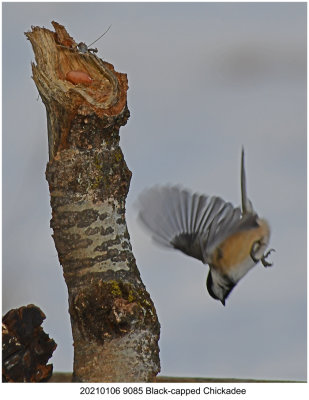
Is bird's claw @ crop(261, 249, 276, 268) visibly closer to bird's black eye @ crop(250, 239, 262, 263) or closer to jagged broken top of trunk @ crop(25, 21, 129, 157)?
bird's black eye @ crop(250, 239, 262, 263)

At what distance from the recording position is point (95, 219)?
1.60 meters

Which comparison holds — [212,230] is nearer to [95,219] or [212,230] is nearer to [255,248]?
[255,248]

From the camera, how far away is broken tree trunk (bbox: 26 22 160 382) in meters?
1.56

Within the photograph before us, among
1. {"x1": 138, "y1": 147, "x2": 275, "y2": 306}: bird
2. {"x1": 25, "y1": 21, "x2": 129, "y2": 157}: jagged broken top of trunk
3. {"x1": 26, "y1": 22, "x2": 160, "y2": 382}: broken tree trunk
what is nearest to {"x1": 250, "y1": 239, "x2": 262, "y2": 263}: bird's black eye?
{"x1": 138, "y1": 147, "x2": 275, "y2": 306}: bird

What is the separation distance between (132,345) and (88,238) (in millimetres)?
307

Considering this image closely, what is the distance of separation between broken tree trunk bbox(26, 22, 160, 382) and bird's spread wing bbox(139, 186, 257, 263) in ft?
0.62

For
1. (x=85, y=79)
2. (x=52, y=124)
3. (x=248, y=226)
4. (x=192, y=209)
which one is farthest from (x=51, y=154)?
(x=248, y=226)

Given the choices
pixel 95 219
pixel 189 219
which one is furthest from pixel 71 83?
pixel 189 219

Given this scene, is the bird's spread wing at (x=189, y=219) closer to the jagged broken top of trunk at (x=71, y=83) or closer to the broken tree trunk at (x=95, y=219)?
the broken tree trunk at (x=95, y=219)

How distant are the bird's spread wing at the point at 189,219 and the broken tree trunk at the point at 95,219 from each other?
0.19m

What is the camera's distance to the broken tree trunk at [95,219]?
156 cm

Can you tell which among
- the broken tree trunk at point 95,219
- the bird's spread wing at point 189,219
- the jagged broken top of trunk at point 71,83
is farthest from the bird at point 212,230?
the jagged broken top of trunk at point 71,83

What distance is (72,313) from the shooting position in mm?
1589
